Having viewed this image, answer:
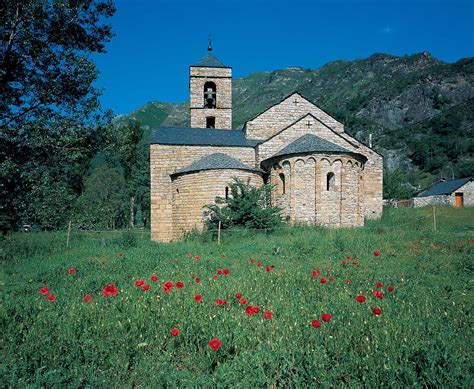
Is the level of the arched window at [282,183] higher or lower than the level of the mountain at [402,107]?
lower

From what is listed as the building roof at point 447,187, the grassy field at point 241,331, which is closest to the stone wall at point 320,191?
the grassy field at point 241,331

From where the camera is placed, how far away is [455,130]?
7338 cm

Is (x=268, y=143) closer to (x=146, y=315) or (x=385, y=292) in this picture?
(x=385, y=292)

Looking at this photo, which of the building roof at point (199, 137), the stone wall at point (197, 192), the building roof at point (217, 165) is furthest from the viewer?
the building roof at point (199, 137)

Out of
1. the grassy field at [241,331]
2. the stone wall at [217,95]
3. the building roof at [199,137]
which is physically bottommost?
the grassy field at [241,331]

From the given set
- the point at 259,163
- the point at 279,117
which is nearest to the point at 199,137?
the point at 259,163

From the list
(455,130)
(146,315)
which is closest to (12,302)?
(146,315)

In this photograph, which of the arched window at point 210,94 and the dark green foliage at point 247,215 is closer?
the dark green foliage at point 247,215

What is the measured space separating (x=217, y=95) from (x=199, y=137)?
18.7 feet

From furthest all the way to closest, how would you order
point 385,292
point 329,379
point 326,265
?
point 326,265, point 385,292, point 329,379

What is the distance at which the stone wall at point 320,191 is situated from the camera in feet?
57.0

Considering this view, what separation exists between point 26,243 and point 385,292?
1172cm

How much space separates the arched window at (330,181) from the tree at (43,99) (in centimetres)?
1157

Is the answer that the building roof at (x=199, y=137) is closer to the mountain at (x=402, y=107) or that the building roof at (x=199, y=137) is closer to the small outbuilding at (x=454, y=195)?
the small outbuilding at (x=454, y=195)
